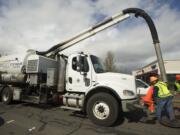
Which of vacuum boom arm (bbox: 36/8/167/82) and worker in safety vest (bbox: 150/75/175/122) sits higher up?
vacuum boom arm (bbox: 36/8/167/82)

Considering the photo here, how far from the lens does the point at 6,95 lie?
34.1 feet

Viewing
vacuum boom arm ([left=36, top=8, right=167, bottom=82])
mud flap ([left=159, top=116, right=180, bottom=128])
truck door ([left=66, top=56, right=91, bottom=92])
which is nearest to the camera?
mud flap ([left=159, top=116, right=180, bottom=128])

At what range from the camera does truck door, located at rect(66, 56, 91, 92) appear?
7.55 metres

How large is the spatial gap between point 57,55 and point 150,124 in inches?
225

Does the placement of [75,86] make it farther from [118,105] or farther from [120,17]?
[120,17]

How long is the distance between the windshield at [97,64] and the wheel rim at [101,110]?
1490mm

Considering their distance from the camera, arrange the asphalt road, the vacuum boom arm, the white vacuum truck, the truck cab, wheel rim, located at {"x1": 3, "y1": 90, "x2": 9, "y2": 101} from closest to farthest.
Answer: the asphalt road
the truck cab
the white vacuum truck
the vacuum boom arm
wheel rim, located at {"x1": 3, "y1": 90, "x2": 9, "y2": 101}

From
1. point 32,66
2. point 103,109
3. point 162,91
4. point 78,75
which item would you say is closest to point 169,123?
point 162,91

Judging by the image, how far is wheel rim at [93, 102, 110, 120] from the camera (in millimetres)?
6508

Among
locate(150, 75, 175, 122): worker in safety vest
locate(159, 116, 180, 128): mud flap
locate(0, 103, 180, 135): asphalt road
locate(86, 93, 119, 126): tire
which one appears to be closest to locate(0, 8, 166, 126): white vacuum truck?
locate(86, 93, 119, 126): tire

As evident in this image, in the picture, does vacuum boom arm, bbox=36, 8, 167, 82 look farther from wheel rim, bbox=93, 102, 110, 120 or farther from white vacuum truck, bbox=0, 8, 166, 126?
wheel rim, bbox=93, 102, 110, 120

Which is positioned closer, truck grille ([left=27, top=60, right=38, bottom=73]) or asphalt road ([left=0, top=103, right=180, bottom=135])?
asphalt road ([left=0, top=103, right=180, bottom=135])

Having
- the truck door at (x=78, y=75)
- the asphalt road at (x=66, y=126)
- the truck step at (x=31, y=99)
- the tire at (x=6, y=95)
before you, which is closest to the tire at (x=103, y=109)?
the asphalt road at (x=66, y=126)

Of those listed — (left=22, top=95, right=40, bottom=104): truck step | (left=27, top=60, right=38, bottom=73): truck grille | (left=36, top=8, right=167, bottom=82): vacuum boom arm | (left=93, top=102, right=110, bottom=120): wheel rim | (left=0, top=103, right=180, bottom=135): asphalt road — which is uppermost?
(left=36, top=8, right=167, bottom=82): vacuum boom arm
